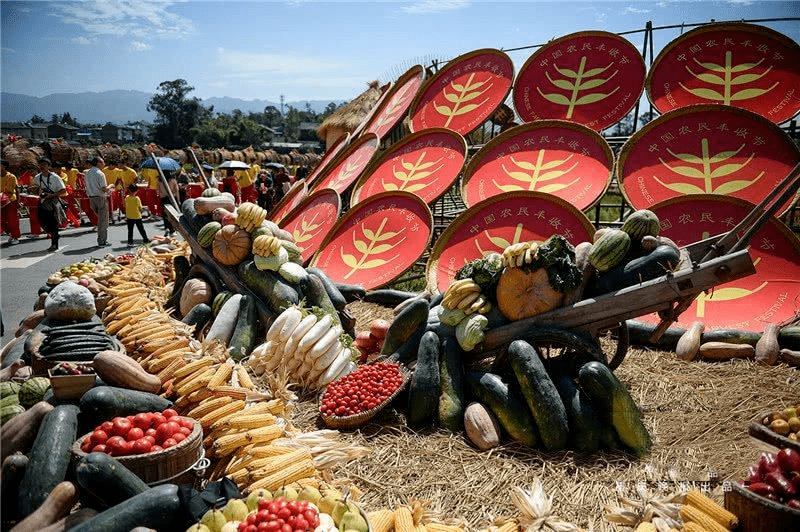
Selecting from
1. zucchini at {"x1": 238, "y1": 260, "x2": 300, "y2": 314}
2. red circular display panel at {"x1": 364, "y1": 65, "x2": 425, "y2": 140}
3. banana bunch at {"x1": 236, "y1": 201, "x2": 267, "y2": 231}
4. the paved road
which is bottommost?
the paved road

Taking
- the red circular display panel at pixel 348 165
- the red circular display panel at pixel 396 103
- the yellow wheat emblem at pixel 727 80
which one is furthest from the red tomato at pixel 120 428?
the red circular display panel at pixel 396 103

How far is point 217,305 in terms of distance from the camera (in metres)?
6.43

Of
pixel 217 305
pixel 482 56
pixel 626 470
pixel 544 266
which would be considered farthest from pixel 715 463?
pixel 482 56

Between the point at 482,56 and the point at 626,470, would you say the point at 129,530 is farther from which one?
the point at 482,56

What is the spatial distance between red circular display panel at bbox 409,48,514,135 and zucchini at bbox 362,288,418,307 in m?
4.04

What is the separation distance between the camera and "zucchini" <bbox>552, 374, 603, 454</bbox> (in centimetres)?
414

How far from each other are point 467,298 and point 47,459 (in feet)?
10.6

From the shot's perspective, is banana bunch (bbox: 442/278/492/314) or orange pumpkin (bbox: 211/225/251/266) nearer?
banana bunch (bbox: 442/278/492/314)

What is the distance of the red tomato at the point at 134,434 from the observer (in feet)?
11.2

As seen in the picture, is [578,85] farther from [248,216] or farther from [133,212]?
[133,212]

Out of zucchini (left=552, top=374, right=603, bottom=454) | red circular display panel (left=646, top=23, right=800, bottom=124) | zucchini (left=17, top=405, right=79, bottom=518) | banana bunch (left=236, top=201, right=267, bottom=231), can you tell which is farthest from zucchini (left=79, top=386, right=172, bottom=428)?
red circular display panel (left=646, top=23, right=800, bottom=124)

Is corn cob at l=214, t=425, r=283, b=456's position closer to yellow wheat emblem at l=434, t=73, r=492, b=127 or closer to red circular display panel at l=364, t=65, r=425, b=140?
yellow wheat emblem at l=434, t=73, r=492, b=127

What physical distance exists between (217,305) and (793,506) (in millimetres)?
5542

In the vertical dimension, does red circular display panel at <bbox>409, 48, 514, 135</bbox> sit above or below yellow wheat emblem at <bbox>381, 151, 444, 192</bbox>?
above
